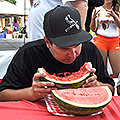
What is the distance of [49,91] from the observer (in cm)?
145

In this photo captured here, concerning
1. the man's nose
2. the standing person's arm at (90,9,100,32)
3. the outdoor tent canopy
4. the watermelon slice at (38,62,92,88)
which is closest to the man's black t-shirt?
the watermelon slice at (38,62,92,88)

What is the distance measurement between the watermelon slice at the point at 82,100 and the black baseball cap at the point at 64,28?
0.40m

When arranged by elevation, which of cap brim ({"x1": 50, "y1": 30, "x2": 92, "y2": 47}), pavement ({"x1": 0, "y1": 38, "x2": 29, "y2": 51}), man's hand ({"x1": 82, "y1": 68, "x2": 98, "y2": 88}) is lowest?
pavement ({"x1": 0, "y1": 38, "x2": 29, "y2": 51})

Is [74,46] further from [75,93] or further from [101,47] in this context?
[101,47]

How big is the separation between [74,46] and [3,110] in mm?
757

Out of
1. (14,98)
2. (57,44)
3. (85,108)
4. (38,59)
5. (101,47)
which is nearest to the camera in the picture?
(85,108)

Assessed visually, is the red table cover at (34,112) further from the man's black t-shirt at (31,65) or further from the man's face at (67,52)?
the man's face at (67,52)

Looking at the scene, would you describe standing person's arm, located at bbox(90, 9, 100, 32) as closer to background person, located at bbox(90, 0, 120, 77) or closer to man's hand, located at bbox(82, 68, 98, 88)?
background person, located at bbox(90, 0, 120, 77)

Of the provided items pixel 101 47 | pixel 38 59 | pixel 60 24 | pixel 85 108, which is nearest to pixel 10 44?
pixel 101 47

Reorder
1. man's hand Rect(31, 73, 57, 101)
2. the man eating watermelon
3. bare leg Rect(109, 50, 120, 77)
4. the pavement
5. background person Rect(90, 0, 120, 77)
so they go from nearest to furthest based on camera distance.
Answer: man's hand Rect(31, 73, 57, 101) → the man eating watermelon → bare leg Rect(109, 50, 120, 77) → background person Rect(90, 0, 120, 77) → the pavement

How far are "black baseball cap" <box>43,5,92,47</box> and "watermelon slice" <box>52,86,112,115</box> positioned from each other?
1.33 ft

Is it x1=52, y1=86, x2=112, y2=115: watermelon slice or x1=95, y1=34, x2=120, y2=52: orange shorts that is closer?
x1=52, y1=86, x2=112, y2=115: watermelon slice

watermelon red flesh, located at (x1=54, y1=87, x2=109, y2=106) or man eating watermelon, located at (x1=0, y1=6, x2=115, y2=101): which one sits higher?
man eating watermelon, located at (x1=0, y1=6, x2=115, y2=101)

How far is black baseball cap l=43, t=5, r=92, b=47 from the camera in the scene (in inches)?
59.1
